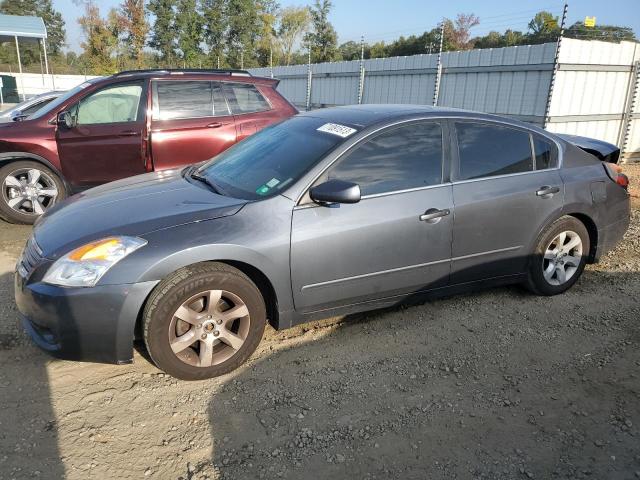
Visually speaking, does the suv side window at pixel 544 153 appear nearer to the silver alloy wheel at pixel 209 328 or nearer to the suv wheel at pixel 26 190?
the silver alloy wheel at pixel 209 328

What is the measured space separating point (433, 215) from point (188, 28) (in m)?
48.7

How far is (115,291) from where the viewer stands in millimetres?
2707

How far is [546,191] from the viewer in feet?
13.0

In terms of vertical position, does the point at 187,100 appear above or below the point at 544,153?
above

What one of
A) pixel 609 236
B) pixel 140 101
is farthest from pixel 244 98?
pixel 609 236

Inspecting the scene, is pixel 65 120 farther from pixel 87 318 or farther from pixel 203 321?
pixel 203 321

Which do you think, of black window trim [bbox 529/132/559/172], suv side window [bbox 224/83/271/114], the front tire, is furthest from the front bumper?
suv side window [bbox 224/83/271/114]

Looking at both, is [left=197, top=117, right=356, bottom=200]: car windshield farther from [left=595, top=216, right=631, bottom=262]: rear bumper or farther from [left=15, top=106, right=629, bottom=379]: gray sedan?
[left=595, top=216, right=631, bottom=262]: rear bumper

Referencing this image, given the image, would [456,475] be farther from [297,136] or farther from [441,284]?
[297,136]

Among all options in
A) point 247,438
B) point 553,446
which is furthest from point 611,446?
point 247,438

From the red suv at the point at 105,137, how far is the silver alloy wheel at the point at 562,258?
4.01 meters

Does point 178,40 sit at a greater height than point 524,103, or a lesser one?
greater

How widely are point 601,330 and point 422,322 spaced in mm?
1351

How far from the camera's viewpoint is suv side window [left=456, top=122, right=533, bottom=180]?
12.1 ft
